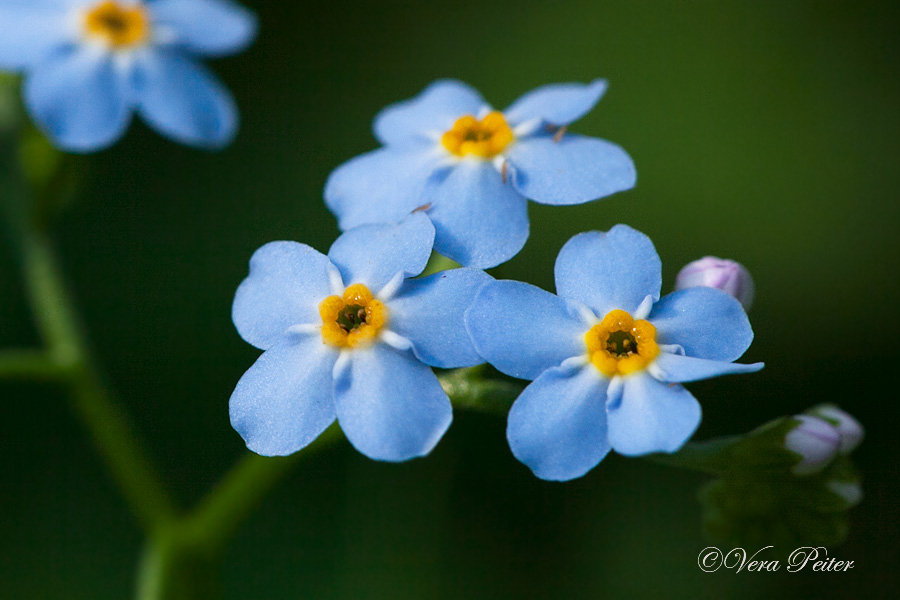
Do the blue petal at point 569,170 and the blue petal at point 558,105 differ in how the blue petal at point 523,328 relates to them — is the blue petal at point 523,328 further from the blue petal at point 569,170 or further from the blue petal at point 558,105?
the blue petal at point 558,105

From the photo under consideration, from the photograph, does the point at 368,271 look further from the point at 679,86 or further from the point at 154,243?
the point at 679,86

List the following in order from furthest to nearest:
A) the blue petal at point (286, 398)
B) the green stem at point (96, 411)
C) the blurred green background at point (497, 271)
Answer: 1. the blurred green background at point (497, 271)
2. the green stem at point (96, 411)
3. the blue petal at point (286, 398)

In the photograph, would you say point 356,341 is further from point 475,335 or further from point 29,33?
point 29,33

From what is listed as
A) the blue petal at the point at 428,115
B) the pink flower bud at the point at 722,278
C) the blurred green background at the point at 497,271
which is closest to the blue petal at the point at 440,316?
the pink flower bud at the point at 722,278

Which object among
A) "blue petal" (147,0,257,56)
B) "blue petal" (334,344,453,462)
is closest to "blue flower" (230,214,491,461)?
"blue petal" (334,344,453,462)

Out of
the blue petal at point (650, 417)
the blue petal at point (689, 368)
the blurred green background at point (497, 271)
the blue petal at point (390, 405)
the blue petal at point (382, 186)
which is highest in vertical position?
the blue petal at point (382, 186)

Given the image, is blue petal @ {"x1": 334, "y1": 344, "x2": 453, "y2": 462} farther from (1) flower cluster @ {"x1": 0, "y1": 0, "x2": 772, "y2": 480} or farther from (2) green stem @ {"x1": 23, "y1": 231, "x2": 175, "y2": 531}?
Answer: (2) green stem @ {"x1": 23, "y1": 231, "x2": 175, "y2": 531}

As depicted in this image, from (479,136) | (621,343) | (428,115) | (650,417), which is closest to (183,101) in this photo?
(428,115)

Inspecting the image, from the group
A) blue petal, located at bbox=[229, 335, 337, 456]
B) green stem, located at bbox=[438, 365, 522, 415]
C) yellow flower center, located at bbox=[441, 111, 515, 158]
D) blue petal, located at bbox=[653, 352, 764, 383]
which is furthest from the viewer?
yellow flower center, located at bbox=[441, 111, 515, 158]
